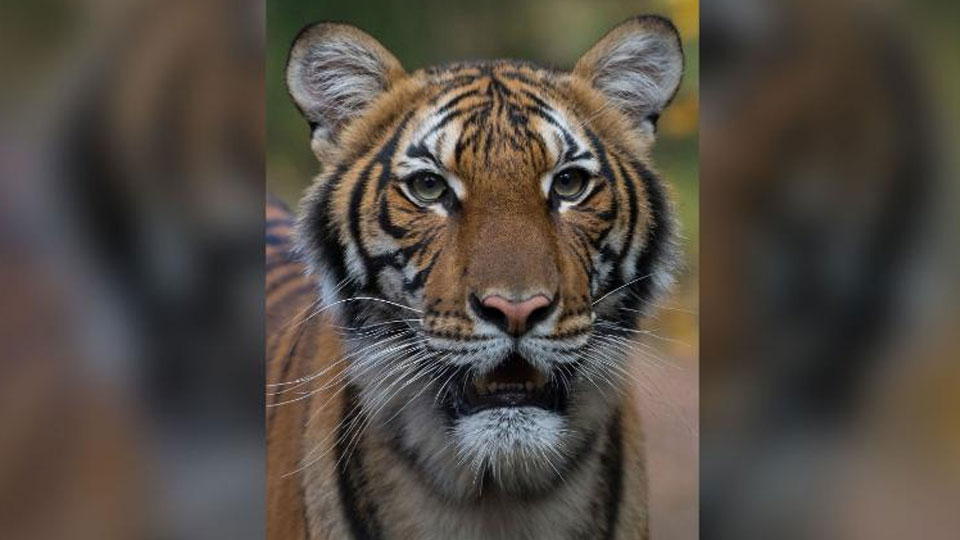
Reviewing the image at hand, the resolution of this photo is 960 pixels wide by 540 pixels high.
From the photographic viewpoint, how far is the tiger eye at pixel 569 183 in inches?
76.0

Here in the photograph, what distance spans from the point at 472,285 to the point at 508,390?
0.21m

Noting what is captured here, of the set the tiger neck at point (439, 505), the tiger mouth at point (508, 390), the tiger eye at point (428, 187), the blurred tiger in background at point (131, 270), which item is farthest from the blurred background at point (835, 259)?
the blurred tiger in background at point (131, 270)

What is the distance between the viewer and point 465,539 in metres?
2.00

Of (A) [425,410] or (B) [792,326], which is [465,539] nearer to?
Answer: (A) [425,410]

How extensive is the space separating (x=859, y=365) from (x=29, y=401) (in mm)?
1690

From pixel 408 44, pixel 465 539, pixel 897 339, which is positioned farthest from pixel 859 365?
pixel 408 44

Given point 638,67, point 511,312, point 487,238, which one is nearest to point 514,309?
point 511,312

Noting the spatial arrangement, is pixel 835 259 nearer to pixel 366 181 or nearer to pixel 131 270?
pixel 366 181

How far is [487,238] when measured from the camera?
6.15ft

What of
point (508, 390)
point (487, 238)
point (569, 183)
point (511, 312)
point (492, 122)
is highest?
point (492, 122)

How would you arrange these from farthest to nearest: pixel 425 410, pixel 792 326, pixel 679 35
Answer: pixel 792 326 < pixel 679 35 < pixel 425 410

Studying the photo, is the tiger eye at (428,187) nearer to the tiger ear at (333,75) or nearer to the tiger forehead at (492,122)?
the tiger forehead at (492,122)

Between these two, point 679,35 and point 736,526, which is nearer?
point 679,35

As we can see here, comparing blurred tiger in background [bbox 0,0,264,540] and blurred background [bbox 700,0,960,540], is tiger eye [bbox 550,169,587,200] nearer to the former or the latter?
blurred background [bbox 700,0,960,540]
